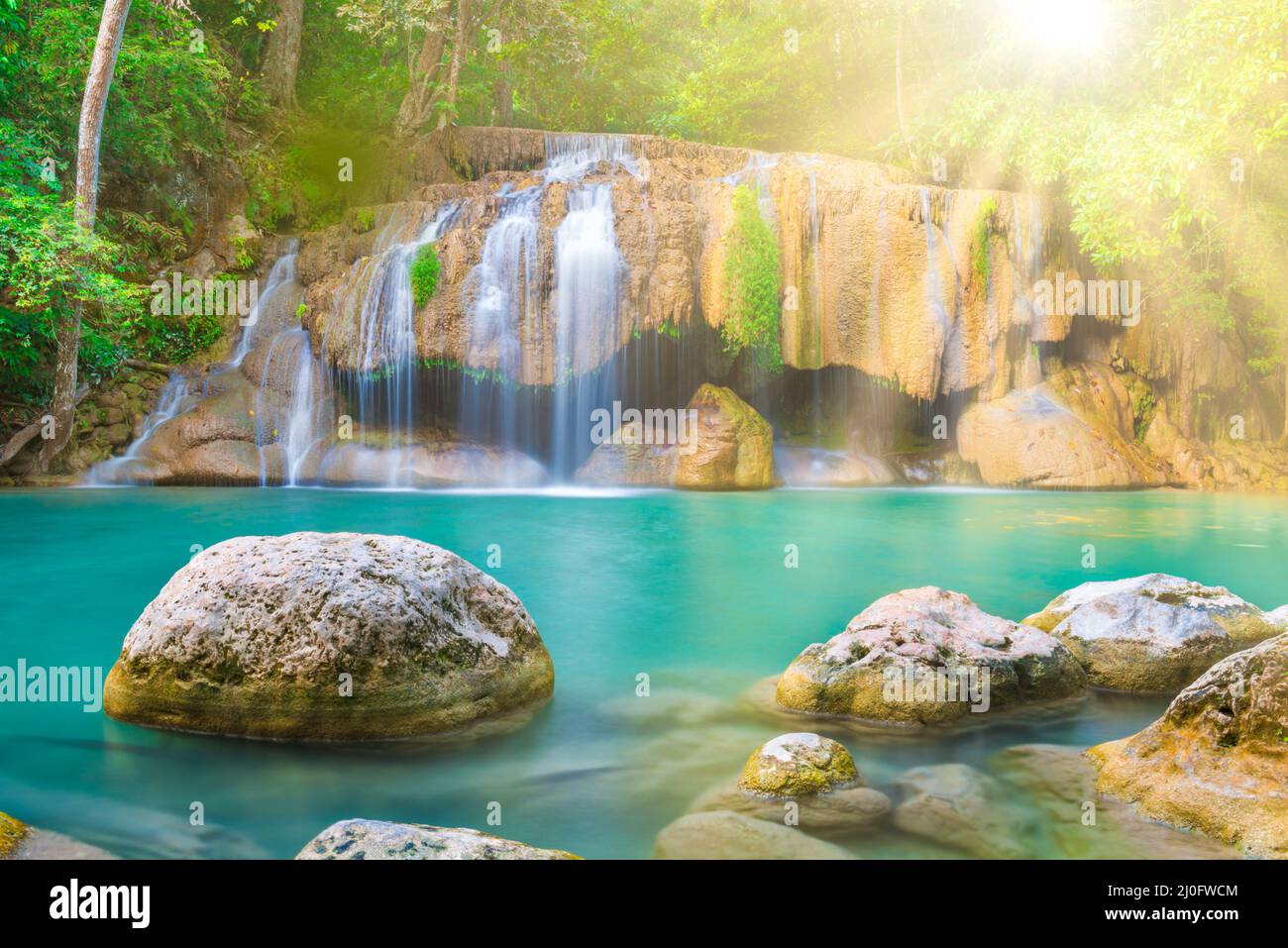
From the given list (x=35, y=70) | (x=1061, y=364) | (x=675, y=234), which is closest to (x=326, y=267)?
(x=35, y=70)

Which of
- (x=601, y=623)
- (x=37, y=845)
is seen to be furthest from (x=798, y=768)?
(x=601, y=623)

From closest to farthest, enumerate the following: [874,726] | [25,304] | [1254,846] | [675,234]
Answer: [1254,846]
[874,726]
[25,304]
[675,234]

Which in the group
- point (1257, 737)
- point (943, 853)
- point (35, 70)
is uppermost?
point (35, 70)

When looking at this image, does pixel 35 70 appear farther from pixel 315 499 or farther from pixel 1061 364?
pixel 1061 364

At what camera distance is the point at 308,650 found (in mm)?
4707

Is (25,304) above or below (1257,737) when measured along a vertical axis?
above

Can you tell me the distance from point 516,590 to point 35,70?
12.4m

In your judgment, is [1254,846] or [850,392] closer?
[1254,846]

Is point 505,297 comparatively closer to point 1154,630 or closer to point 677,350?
point 677,350

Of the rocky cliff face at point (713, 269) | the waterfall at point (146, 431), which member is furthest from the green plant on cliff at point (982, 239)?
the waterfall at point (146, 431)

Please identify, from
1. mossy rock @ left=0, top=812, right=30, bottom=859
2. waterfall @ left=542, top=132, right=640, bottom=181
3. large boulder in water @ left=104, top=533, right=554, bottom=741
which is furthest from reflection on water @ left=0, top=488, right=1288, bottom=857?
waterfall @ left=542, top=132, right=640, bottom=181

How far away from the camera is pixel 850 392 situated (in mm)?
19875

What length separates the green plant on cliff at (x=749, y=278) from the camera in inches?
679

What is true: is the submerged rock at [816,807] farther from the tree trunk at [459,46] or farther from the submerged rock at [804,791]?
the tree trunk at [459,46]
